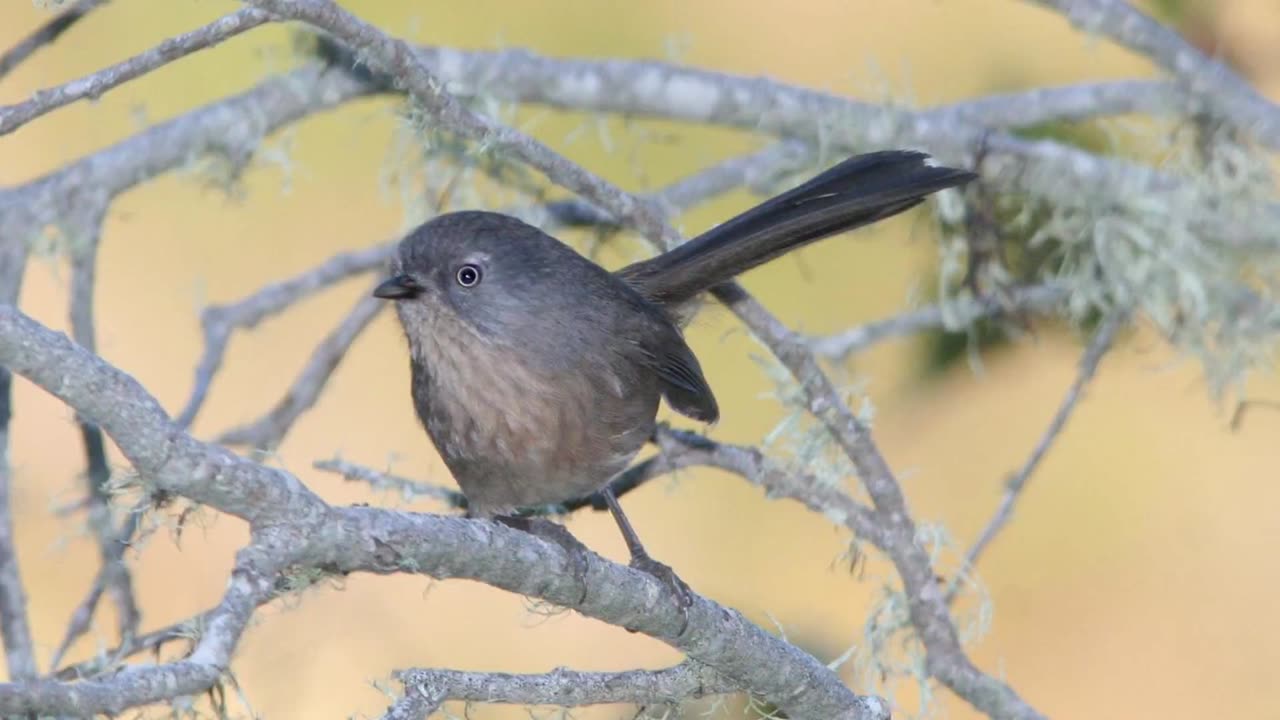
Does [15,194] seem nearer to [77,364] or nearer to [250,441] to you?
[250,441]

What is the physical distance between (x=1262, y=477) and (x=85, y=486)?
3276 mm

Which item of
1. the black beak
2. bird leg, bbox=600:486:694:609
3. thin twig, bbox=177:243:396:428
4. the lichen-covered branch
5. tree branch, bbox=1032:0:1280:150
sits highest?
tree branch, bbox=1032:0:1280:150

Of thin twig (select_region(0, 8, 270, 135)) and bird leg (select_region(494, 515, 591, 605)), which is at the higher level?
thin twig (select_region(0, 8, 270, 135))

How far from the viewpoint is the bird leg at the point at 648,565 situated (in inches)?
102

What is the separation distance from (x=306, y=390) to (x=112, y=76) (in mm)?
1526

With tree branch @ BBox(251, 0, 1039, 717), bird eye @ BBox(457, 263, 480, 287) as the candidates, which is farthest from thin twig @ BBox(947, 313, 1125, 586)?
bird eye @ BBox(457, 263, 480, 287)

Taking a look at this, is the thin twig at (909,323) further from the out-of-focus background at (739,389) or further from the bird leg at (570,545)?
the bird leg at (570,545)

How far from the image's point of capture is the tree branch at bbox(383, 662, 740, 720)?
1.96 metres

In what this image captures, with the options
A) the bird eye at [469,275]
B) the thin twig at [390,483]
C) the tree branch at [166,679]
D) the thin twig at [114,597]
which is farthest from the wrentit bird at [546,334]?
the tree branch at [166,679]

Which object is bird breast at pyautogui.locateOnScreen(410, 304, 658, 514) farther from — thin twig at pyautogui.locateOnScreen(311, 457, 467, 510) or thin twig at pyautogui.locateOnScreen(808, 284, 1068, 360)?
thin twig at pyautogui.locateOnScreen(808, 284, 1068, 360)

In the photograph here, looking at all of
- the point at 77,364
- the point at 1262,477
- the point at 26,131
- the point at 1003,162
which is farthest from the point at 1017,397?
the point at 77,364

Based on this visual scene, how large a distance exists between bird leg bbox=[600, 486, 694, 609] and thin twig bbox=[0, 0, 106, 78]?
4.94 ft

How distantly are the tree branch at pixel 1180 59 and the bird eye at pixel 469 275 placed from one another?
63.0 inches

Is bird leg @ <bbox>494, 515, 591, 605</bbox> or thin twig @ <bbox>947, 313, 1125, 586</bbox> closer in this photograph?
bird leg @ <bbox>494, 515, 591, 605</bbox>
